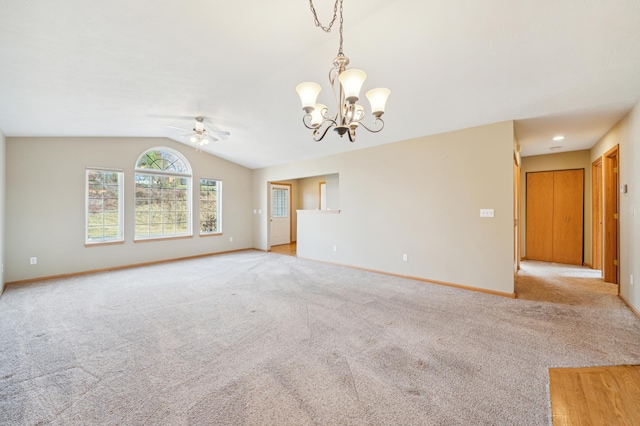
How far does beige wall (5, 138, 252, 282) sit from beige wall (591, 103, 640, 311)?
758 cm

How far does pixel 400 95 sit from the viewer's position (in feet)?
10.9

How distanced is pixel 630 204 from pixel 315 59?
4.13m

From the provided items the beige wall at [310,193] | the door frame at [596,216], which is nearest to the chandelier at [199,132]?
the beige wall at [310,193]

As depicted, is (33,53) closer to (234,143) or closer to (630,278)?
(234,143)

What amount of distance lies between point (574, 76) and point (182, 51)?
3.80m

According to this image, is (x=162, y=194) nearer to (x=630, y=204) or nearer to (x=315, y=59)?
(x=315, y=59)

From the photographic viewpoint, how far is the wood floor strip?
1540mm

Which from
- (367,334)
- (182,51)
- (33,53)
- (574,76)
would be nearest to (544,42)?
(574,76)

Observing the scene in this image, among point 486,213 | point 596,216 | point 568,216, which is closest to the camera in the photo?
point 486,213

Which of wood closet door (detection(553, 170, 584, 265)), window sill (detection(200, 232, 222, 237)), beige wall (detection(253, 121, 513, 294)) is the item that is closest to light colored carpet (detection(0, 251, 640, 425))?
beige wall (detection(253, 121, 513, 294))

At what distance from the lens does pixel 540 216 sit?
5.98 m

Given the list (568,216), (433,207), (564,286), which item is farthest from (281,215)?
(568,216)

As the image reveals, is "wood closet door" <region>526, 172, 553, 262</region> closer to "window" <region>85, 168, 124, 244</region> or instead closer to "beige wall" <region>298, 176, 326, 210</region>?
"beige wall" <region>298, 176, 326, 210</region>

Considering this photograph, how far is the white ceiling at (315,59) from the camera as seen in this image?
6.80 feet
